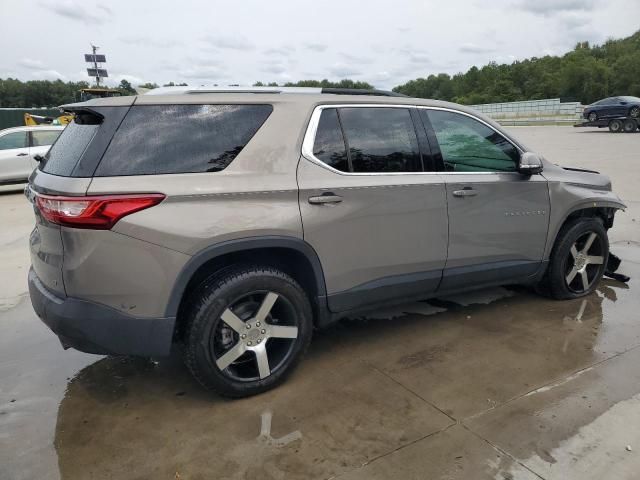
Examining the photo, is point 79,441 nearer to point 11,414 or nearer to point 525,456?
point 11,414

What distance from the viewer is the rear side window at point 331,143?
3105mm

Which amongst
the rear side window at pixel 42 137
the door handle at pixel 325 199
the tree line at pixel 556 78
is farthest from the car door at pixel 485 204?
the tree line at pixel 556 78

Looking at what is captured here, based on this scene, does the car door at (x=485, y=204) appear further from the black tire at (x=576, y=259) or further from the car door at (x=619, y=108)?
the car door at (x=619, y=108)

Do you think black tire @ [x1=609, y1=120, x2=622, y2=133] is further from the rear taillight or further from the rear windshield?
the rear taillight

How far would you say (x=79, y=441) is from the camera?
8.72ft

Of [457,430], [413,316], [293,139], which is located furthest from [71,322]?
[413,316]

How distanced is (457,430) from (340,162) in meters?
1.71

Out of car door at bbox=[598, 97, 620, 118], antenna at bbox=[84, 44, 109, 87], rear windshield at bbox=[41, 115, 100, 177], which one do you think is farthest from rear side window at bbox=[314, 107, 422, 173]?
antenna at bbox=[84, 44, 109, 87]

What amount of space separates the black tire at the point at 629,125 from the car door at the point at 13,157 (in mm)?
24500

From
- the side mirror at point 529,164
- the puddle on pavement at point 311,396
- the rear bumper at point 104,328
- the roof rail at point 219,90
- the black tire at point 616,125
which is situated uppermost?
the roof rail at point 219,90

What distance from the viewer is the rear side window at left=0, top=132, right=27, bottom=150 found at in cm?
1180

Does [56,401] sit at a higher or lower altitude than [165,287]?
lower

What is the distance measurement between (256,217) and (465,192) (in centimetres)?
164

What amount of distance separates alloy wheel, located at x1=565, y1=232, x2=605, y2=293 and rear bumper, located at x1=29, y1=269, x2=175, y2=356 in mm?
3516
